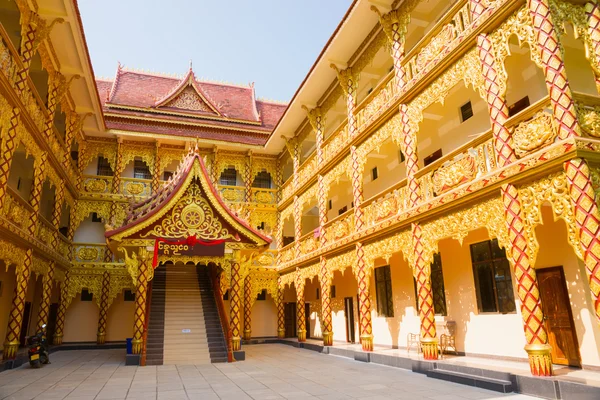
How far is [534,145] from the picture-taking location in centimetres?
654

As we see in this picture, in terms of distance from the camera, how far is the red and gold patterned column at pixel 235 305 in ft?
39.7

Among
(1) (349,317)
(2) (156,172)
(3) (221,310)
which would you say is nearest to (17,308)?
(3) (221,310)

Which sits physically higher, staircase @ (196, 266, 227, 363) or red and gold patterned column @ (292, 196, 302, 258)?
red and gold patterned column @ (292, 196, 302, 258)

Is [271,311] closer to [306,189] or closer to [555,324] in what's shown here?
[306,189]

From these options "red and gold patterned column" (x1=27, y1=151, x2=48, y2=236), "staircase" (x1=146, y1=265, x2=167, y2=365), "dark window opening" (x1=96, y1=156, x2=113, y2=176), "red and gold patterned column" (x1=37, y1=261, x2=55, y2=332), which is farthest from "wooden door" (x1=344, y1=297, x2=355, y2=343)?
"dark window opening" (x1=96, y1=156, x2=113, y2=176)

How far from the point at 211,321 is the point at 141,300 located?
254cm

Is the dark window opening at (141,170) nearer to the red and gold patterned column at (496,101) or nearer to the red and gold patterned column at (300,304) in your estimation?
the red and gold patterned column at (300,304)

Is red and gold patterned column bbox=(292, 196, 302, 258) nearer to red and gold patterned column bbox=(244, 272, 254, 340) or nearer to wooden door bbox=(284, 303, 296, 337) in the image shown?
red and gold patterned column bbox=(244, 272, 254, 340)

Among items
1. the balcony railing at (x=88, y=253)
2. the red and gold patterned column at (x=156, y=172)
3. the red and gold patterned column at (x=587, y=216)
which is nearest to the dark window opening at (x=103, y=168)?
the red and gold patterned column at (x=156, y=172)

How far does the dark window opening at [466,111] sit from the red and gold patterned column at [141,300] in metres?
9.86

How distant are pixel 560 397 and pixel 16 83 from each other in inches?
507

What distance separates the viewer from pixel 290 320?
20.5 m

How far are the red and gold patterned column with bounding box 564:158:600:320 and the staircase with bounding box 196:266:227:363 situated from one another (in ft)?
30.8

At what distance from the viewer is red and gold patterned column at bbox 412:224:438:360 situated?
8.82 metres
